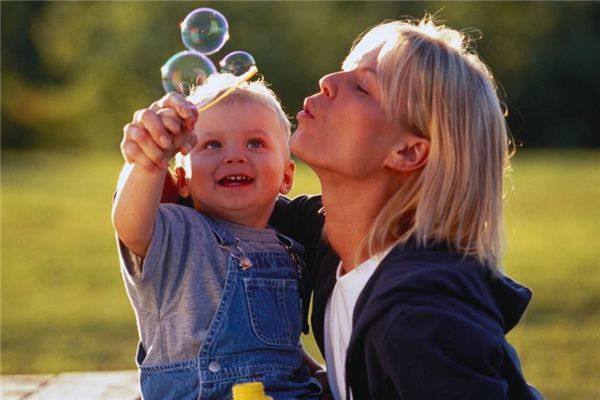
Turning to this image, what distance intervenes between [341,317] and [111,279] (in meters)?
7.69

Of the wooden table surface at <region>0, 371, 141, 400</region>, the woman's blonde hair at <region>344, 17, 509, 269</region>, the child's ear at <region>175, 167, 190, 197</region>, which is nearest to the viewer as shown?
the woman's blonde hair at <region>344, 17, 509, 269</region>

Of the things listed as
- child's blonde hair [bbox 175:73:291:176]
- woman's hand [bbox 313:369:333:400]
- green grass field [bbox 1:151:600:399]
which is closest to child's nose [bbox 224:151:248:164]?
child's blonde hair [bbox 175:73:291:176]

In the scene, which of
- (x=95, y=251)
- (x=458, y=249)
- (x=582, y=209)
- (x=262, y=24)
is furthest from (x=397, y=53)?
(x=262, y=24)

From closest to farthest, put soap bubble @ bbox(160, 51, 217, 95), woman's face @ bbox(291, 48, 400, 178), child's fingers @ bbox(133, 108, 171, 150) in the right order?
child's fingers @ bbox(133, 108, 171, 150)
woman's face @ bbox(291, 48, 400, 178)
soap bubble @ bbox(160, 51, 217, 95)

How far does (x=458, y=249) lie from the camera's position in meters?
3.00

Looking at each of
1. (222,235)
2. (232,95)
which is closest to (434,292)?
(222,235)

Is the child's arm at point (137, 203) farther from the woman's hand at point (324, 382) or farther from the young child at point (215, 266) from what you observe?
the woman's hand at point (324, 382)

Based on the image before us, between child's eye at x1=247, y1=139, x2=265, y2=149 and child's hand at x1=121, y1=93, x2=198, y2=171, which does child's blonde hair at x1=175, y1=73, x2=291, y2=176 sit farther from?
child's hand at x1=121, y1=93, x2=198, y2=171

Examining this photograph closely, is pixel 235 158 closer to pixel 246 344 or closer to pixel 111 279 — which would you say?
pixel 246 344

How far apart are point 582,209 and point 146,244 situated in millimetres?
13050

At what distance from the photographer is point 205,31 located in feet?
12.4

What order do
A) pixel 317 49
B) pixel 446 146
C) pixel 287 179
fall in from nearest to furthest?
1. pixel 446 146
2. pixel 287 179
3. pixel 317 49

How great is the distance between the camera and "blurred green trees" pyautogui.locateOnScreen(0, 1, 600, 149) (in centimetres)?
3478

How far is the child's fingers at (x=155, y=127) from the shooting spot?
9.50ft
